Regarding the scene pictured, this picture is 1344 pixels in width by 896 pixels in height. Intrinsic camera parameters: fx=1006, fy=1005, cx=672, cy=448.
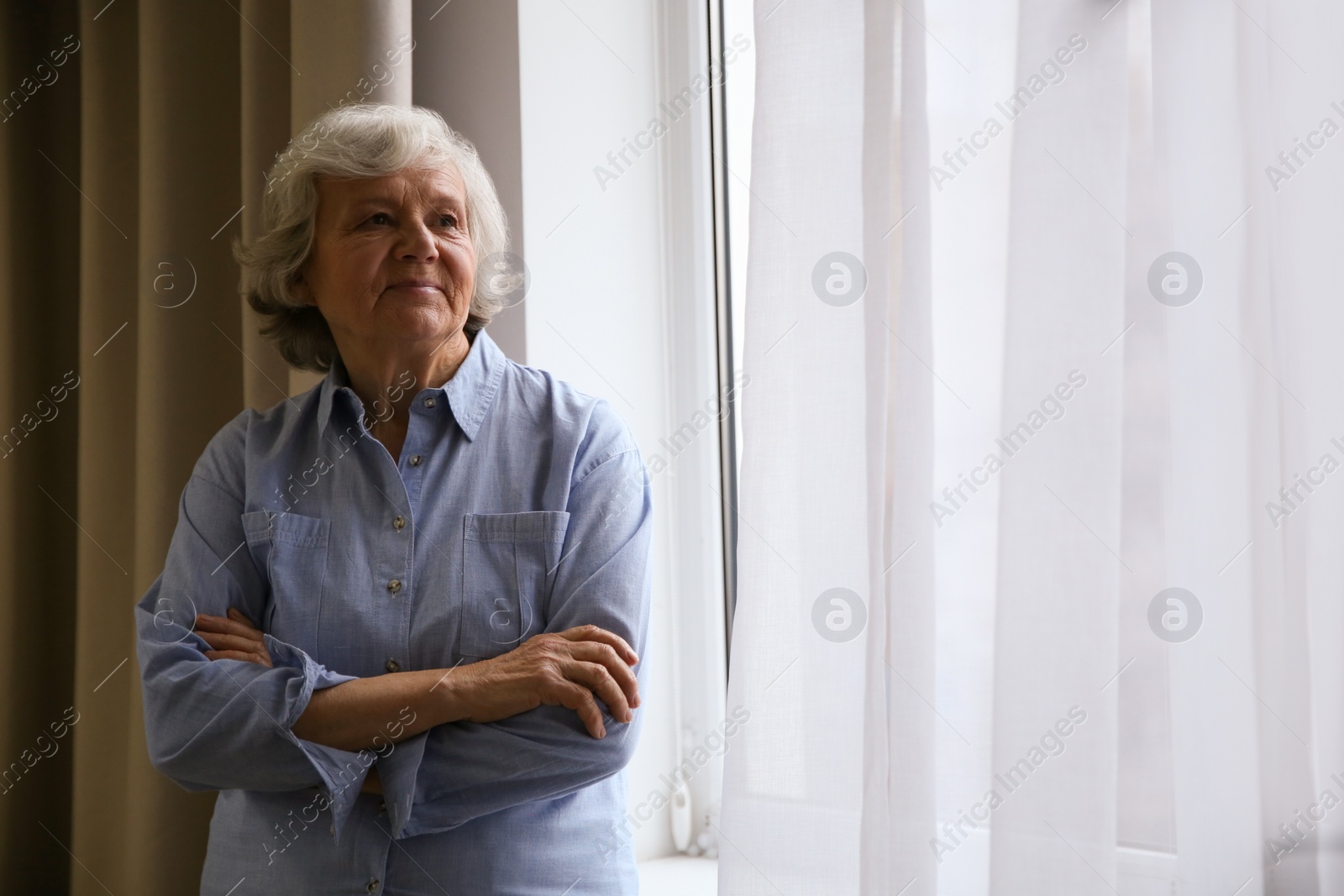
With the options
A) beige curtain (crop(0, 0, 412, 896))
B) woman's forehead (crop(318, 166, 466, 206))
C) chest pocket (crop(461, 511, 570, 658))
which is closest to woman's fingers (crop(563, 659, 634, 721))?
chest pocket (crop(461, 511, 570, 658))

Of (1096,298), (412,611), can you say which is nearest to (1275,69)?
Result: (1096,298)

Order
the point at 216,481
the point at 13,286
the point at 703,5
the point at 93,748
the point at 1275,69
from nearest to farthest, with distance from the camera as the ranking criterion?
the point at 1275,69 → the point at 216,481 → the point at 703,5 → the point at 93,748 → the point at 13,286

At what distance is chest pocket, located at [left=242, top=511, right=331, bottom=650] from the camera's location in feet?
4.04

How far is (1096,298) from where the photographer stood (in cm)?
103

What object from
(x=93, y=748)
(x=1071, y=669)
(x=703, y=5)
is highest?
(x=703, y=5)

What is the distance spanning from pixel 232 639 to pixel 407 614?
0.69ft

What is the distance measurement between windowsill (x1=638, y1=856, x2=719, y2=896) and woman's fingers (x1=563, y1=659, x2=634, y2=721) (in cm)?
54

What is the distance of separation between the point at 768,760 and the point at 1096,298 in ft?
2.06

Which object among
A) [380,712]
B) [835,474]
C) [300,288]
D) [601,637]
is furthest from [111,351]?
[835,474]

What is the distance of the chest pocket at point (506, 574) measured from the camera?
3.92ft

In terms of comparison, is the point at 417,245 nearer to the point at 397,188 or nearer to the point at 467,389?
the point at 397,188

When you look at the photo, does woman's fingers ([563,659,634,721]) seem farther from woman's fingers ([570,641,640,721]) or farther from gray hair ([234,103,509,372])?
gray hair ([234,103,509,372])

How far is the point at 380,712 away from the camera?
1.12 m

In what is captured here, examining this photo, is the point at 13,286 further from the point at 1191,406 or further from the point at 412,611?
the point at 1191,406
